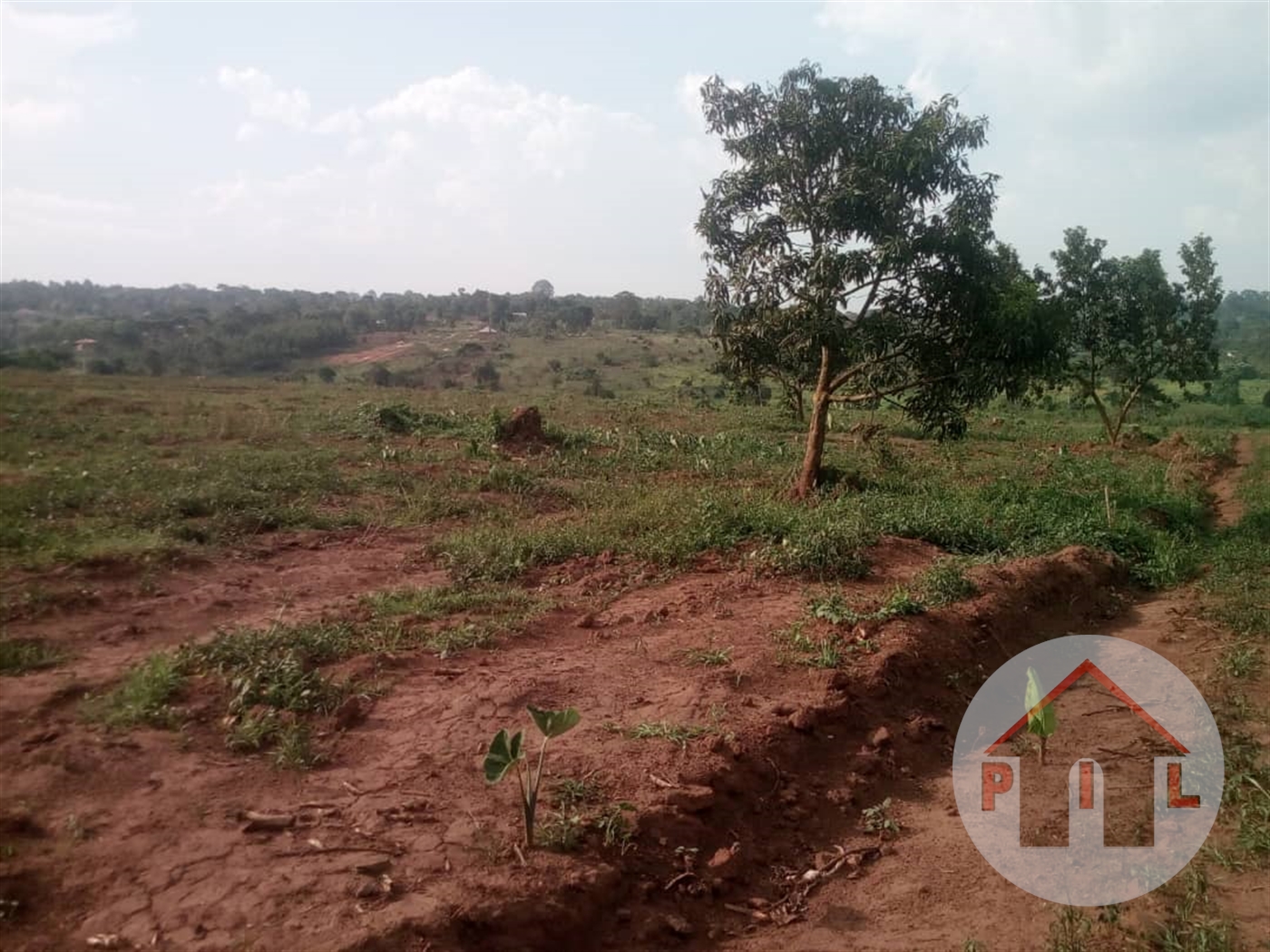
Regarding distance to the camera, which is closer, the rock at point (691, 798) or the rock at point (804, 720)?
the rock at point (691, 798)

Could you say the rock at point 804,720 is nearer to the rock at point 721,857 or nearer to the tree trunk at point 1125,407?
the rock at point 721,857

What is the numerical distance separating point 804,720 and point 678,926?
5.25 ft

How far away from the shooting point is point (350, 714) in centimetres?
446

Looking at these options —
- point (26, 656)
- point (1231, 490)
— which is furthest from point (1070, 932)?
point (1231, 490)

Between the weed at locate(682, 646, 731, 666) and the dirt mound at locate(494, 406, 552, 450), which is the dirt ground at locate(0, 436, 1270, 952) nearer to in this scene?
the weed at locate(682, 646, 731, 666)

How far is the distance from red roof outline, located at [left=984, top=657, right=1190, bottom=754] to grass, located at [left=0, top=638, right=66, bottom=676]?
17.8 ft

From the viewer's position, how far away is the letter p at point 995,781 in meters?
4.36

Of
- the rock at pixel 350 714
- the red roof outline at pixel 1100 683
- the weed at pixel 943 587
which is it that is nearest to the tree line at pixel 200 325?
the weed at pixel 943 587

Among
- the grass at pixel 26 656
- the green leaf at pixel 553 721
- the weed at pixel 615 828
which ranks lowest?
the weed at pixel 615 828

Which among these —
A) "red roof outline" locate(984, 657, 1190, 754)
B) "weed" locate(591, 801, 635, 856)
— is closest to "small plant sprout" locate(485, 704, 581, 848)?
"weed" locate(591, 801, 635, 856)

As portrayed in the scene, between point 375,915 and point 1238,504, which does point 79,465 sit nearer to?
point 375,915

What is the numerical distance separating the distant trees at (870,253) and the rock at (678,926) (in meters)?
6.43

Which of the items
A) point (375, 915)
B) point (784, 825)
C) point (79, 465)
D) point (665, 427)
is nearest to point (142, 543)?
point (79, 465)

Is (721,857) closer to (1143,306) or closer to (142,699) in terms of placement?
(142,699)
